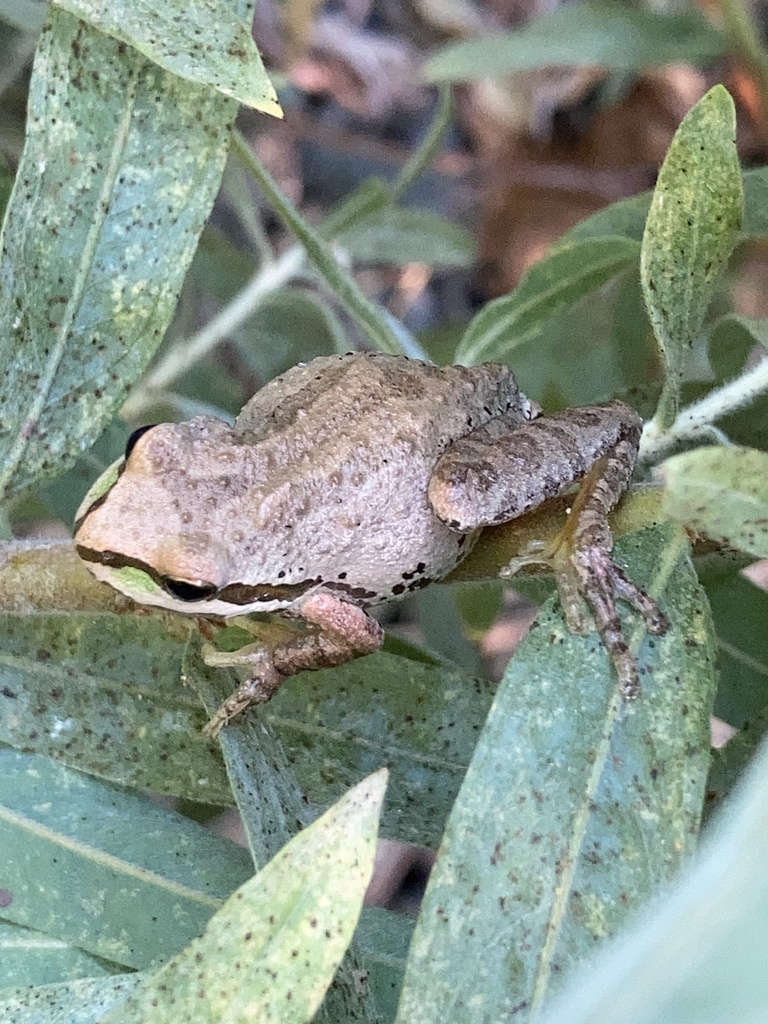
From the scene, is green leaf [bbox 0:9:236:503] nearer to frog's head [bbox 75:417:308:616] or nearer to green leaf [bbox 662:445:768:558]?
frog's head [bbox 75:417:308:616]

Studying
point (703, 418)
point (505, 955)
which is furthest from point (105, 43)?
point (505, 955)

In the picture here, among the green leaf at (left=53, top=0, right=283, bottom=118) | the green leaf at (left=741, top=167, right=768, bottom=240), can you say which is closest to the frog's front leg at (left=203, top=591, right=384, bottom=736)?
the green leaf at (left=53, top=0, right=283, bottom=118)

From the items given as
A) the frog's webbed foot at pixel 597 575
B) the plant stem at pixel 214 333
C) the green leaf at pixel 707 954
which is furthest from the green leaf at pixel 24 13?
the green leaf at pixel 707 954

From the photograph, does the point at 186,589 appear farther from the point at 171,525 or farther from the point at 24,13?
the point at 24,13

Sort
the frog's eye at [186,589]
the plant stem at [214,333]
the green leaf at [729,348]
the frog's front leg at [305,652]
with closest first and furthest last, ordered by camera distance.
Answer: the frog's front leg at [305,652], the frog's eye at [186,589], the green leaf at [729,348], the plant stem at [214,333]

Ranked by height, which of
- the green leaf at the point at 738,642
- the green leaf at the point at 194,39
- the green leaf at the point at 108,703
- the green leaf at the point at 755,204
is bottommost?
the green leaf at the point at 108,703

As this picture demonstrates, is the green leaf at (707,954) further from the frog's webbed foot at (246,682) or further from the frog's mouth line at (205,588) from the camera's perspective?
the frog's mouth line at (205,588)

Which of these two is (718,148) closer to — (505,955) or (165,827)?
(505,955)
